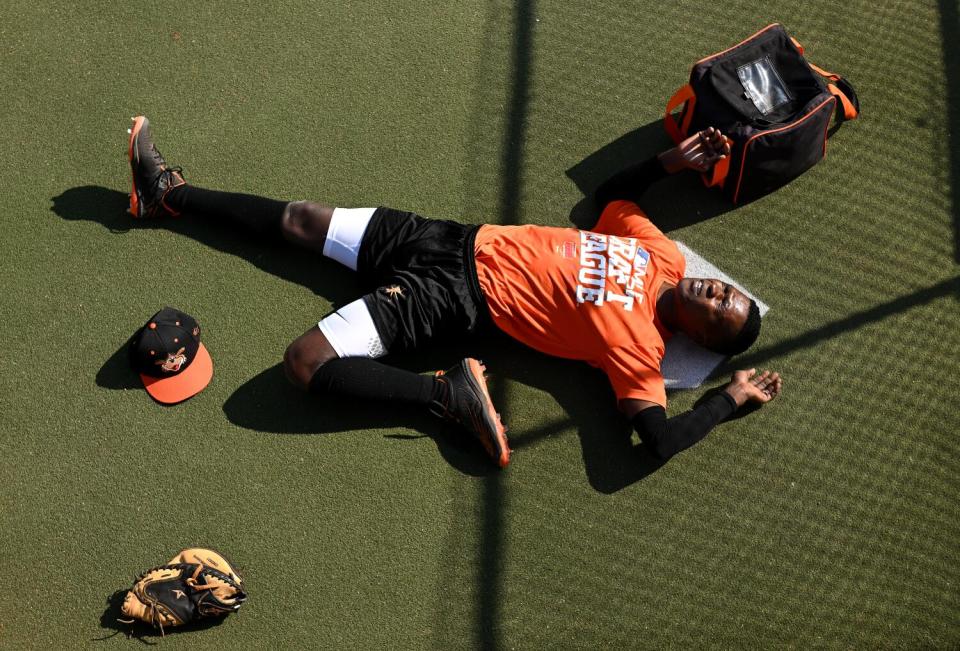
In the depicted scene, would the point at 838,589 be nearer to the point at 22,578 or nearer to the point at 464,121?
the point at 464,121

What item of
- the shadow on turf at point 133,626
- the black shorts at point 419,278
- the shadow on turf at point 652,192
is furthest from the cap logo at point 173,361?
the shadow on turf at point 652,192

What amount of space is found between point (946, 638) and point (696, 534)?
1227 millimetres

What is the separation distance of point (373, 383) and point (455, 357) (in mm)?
496

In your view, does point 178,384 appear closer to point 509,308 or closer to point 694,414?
point 509,308

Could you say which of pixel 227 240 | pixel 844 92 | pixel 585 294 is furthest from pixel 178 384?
pixel 844 92

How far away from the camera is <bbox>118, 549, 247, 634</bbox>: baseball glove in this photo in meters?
3.39

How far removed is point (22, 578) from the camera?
11.5 ft

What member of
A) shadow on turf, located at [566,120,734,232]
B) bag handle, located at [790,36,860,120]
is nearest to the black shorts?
shadow on turf, located at [566,120,734,232]

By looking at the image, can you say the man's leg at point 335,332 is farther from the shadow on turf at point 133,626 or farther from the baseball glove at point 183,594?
the shadow on turf at point 133,626

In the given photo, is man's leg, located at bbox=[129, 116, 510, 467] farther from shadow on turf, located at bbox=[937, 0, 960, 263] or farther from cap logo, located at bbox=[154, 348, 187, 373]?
shadow on turf, located at bbox=[937, 0, 960, 263]

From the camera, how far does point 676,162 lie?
3.92 m

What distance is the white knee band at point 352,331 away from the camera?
12.0 feet

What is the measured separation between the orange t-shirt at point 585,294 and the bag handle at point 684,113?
2.49 ft

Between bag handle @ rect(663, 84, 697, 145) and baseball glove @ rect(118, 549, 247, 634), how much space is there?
319 cm
